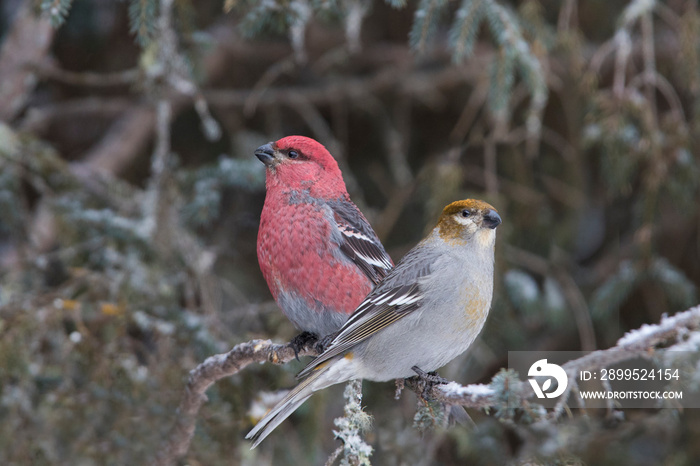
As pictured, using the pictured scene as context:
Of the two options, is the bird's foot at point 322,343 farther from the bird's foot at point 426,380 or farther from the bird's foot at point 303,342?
the bird's foot at point 426,380

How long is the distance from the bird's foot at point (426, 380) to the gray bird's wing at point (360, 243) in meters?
0.38

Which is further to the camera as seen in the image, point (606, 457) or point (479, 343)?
point (479, 343)

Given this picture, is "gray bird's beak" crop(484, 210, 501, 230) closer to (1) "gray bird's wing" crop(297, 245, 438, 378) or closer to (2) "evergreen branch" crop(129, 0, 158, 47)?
(1) "gray bird's wing" crop(297, 245, 438, 378)

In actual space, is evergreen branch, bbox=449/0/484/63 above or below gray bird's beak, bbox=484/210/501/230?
above

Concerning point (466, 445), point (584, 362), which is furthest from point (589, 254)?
point (584, 362)

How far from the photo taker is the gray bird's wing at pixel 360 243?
2.13 m

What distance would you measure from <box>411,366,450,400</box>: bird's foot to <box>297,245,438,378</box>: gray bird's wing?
6.4 inches

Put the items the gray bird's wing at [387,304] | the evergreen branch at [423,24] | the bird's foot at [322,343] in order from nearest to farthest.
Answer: the gray bird's wing at [387,304]
the bird's foot at [322,343]
the evergreen branch at [423,24]

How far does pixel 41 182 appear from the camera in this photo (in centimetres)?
394

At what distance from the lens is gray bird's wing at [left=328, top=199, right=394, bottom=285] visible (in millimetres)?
2129

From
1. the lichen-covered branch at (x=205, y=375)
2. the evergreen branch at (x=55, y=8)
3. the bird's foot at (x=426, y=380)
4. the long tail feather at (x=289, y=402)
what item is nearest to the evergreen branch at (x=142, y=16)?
the evergreen branch at (x=55, y=8)

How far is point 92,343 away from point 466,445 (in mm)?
1736

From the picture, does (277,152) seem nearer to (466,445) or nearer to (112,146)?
(466,445)

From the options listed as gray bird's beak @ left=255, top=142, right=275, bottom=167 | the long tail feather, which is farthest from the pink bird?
the long tail feather
